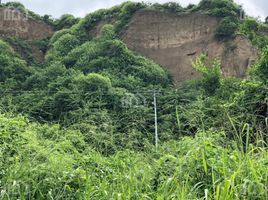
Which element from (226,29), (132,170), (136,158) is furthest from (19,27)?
(132,170)

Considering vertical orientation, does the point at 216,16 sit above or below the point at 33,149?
above

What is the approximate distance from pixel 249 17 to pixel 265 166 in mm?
33973

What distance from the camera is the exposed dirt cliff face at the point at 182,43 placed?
33625 millimetres

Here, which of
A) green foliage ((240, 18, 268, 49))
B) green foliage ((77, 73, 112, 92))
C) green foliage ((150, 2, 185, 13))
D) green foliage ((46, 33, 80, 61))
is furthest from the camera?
green foliage ((150, 2, 185, 13))

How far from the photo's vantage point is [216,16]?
3662cm

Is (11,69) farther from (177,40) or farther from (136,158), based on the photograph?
(136,158)

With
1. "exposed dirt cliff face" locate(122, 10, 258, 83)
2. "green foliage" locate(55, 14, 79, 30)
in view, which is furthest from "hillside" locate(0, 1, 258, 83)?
"green foliage" locate(55, 14, 79, 30)

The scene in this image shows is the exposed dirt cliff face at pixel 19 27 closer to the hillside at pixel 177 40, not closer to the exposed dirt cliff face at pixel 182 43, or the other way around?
the hillside at pixel 177 40

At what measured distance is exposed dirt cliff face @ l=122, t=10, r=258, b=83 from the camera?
110 feet

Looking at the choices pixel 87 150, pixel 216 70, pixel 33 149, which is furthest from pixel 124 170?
pixel 216 70

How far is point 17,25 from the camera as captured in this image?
1654 inches

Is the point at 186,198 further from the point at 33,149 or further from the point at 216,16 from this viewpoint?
the point at 216,16

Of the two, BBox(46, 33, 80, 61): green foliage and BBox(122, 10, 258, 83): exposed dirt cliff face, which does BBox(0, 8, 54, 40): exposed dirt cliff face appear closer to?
BBox(46, 33, 80, 61): green foliage

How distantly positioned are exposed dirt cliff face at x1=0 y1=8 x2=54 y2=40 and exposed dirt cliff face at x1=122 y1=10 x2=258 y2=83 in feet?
28.1
